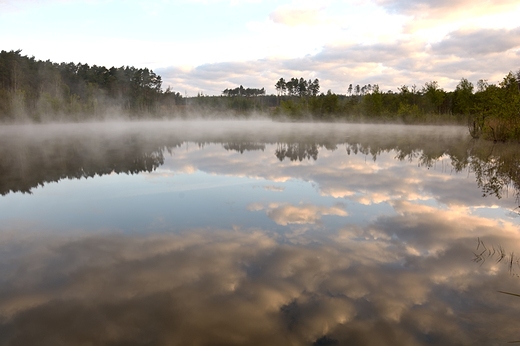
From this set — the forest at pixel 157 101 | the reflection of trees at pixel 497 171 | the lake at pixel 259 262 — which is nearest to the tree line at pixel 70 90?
the forest at pixel 157 101

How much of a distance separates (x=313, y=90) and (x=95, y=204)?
13139 cm

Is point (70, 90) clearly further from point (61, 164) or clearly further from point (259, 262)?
point (259, 262)

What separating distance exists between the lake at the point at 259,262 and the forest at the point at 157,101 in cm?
1910

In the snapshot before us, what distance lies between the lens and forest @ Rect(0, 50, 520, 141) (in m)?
27.0

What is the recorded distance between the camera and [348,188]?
10.3m

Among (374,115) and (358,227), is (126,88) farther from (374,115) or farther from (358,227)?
(358,227)

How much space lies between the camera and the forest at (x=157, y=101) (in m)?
27.0

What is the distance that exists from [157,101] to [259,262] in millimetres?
108209

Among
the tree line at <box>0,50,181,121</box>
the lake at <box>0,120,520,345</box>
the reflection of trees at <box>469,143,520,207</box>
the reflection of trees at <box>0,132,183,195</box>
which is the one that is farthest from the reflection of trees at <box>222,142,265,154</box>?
the tree line at <box>0,50,181,121</box>

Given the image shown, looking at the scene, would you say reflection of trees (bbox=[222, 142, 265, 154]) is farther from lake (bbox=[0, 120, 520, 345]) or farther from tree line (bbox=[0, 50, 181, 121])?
tree line (bbox=[0, 50, 181, 121])

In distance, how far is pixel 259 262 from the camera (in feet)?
16.9

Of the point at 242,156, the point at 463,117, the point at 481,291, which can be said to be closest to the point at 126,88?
the point at 463,117

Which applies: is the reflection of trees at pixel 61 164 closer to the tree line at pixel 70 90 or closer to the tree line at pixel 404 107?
the tree line at pixel 404 107

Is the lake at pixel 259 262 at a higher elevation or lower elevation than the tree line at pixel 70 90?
lower
